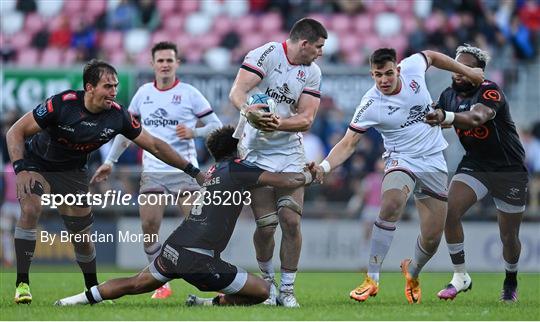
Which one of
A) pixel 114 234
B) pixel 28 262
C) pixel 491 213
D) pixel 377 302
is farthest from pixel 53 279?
pixel 491 213

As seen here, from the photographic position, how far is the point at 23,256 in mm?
11477

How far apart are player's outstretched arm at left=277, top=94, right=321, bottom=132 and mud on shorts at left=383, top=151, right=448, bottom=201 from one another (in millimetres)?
1212

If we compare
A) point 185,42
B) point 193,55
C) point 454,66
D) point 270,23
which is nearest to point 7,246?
point 193,55

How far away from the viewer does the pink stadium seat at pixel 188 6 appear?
26.8m

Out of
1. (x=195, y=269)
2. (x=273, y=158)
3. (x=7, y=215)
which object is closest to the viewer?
(x=195, y=269)

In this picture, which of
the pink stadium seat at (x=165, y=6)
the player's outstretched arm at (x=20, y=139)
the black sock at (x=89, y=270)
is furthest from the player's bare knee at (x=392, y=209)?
the pink stadium seat at (x=165, y=6)

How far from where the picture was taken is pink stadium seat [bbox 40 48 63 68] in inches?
1003

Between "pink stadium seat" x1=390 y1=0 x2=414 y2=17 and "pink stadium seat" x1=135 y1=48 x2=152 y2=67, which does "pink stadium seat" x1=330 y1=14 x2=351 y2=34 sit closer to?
"pink stadium seat" x1=390 y1=0 x2=414 y2=17

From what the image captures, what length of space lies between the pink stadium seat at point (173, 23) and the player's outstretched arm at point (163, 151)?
14.8 m

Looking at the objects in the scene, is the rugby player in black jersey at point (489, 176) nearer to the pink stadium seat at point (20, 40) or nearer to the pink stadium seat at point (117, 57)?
the pink stadium seat at point (117, 57)

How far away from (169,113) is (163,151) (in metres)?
2.02

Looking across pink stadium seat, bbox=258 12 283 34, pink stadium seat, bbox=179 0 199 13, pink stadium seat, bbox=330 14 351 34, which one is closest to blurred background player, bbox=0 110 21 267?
pink stadium seat, bbox=258 12 283 34

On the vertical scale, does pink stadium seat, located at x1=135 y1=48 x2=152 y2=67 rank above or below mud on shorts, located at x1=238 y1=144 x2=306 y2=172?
above

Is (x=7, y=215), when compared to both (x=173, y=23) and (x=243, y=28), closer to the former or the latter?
(x=173, y=23)
